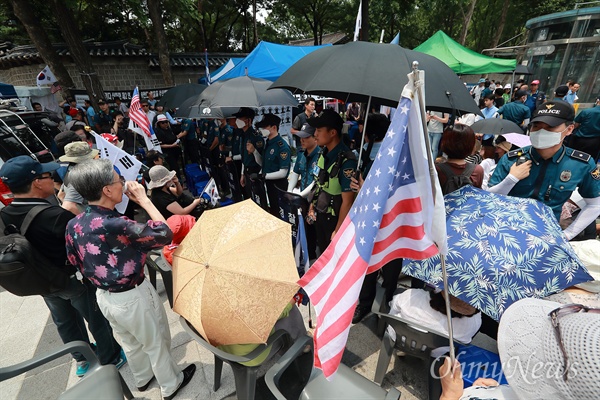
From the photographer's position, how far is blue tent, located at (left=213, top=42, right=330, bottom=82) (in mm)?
9312

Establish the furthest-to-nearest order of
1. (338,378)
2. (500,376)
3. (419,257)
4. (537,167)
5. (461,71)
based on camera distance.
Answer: (461,71), (537,167), (500,376), (338,378), (419,257)

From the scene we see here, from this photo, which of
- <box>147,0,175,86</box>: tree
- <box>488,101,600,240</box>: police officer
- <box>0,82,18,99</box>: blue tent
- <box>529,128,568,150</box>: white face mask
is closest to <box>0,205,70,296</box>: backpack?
<box>488,101,600,240</box>: police officer

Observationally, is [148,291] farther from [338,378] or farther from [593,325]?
[593,325]

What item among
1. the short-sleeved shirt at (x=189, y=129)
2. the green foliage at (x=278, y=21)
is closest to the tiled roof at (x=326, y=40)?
the green foliage at (x=278, y=21)

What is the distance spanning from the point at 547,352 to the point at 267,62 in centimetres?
1018

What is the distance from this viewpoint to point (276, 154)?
15.8 feet

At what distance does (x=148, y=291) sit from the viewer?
2307 millimetres

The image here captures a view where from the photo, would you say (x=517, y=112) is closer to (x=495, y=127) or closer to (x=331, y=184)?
(x=495, y=127)

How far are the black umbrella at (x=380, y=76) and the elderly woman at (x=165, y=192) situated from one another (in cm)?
182

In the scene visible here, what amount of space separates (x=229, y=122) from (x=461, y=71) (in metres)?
7.28

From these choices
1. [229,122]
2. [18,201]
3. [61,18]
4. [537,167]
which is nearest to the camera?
[18,201]

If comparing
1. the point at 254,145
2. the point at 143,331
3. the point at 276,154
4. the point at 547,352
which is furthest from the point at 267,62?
the point at 547,352

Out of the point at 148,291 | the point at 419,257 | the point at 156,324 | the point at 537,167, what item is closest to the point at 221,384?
the point at 156,324

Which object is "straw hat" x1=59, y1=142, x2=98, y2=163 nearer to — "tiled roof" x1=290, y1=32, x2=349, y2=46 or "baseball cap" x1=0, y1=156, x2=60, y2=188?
"baseball cap" x1=0, y1=156, x2=60, y2=188
